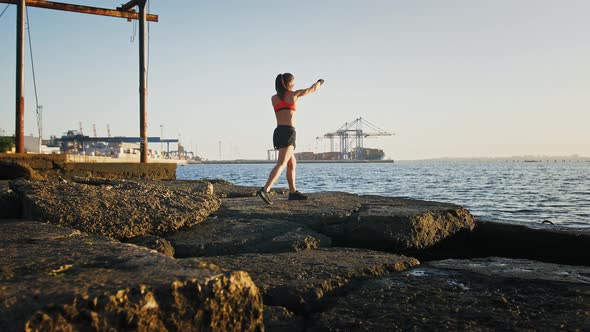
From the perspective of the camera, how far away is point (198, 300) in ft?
4.54

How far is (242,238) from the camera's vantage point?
10.8ft

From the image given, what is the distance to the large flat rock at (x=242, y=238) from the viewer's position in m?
3.14

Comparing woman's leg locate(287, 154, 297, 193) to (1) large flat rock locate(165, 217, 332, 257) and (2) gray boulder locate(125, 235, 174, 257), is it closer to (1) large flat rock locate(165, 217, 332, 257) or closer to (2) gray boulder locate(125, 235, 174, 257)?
(1) large flat rock locate(165, 217, 332, 257)

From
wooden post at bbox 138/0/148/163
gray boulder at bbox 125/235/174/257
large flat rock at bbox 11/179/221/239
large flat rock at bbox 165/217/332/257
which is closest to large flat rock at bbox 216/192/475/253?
large flat rock at bbox 165/217/332/257

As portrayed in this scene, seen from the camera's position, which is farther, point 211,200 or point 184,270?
point 211,200

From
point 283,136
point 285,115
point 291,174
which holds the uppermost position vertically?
point 285,115

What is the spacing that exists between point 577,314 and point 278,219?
8.04 ft

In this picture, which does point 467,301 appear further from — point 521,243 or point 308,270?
point 521,243

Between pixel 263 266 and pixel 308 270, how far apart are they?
27cm

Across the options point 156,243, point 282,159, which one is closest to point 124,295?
point 156,243

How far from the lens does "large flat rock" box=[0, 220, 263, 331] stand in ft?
3.99

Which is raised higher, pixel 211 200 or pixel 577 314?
pixel 211 200

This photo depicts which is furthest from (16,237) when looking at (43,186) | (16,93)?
(16,93)

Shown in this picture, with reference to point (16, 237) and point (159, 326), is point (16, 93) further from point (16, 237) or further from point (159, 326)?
point (159, 326)
